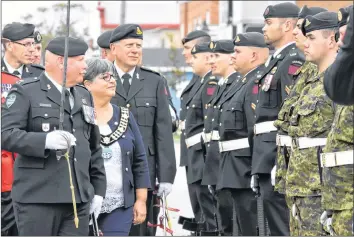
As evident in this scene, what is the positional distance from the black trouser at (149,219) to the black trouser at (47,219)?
2162 millimetres

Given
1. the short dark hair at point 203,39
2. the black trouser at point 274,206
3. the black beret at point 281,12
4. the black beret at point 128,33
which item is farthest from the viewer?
the short dark hair at point 203,39

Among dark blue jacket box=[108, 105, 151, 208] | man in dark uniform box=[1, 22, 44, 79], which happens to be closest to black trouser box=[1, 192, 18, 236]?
dark blue jacket box=[108, 105, 151, 208]

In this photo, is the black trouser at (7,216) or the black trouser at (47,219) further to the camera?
the black trouser at (7,216)

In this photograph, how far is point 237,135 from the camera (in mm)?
11555

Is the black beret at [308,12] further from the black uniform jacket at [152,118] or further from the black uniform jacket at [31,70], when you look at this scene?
the black uniform jacket at [31,70]

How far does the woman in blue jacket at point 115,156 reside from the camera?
9.33 m

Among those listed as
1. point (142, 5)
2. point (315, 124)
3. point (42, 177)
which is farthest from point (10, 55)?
point (142, 5)

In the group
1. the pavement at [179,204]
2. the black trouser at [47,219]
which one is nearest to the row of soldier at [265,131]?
the black trouser at [47,219]

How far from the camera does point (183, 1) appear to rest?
74.9 metres

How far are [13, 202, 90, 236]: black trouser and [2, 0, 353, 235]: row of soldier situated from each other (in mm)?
750

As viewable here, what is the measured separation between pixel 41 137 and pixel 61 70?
0.62m

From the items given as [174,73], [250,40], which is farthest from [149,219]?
[174,73]

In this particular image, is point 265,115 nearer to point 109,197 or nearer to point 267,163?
point 267,163

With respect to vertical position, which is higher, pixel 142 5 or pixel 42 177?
pixel 142 5
